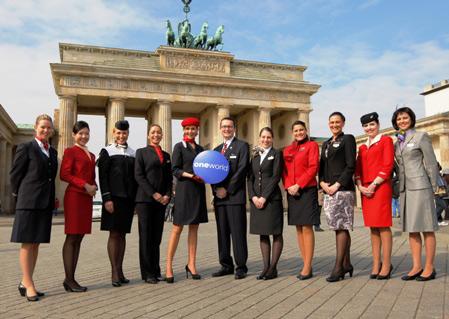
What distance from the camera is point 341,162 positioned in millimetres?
6656

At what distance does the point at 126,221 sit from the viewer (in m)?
6.57

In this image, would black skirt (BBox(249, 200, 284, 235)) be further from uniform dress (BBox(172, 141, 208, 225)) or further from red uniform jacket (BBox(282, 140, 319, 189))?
uniform dress (BBox(172, 141, 208, 225))

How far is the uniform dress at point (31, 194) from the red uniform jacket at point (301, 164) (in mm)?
3621

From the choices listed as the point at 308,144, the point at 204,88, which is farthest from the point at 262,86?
the point at 308,144

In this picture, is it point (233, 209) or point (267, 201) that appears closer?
point (267, 201)

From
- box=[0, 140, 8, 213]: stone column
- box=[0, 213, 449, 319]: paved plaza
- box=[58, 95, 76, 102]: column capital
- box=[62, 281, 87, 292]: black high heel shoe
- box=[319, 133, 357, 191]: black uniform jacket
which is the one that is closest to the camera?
box=[0, 213, 449, 319]: paved plaza

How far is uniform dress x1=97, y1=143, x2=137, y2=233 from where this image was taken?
648 cm

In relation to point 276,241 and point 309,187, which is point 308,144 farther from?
point 276,241

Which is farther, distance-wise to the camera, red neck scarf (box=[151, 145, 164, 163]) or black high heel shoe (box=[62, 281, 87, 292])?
red neck scarf (box=[151, 145, 164, 163])

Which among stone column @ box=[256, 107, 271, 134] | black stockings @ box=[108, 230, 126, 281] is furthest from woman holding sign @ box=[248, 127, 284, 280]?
stone column @ box=[256, 107, 271, 134]

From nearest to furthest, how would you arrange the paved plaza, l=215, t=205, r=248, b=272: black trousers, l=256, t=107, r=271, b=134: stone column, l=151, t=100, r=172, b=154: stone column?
the paved plaza
l=215, t=205, r=248, b=272: black trousers
l=151, t=100, r=172, b=154: stone column
l=256, t=107, r=271, b=134: stone column

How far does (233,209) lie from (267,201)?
1.96 ft

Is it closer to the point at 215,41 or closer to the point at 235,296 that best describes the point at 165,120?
the point at 215,41

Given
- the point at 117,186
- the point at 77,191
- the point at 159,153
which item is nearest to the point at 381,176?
the point at 159,153
